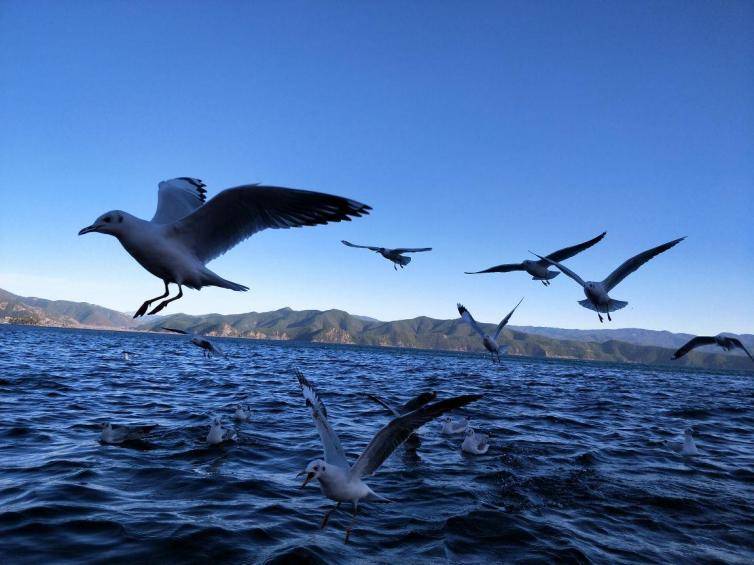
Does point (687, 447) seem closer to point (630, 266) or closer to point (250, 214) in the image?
point (630, 266)

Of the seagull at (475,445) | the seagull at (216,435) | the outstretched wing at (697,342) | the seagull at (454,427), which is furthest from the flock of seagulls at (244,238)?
the outstretched wing at (697,342)

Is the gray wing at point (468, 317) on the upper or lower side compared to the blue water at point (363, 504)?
upper

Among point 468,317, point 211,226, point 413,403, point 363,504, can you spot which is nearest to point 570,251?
point 468,317

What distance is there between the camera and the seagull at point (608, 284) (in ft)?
39.5

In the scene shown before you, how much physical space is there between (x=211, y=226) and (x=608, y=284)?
34.7 feet

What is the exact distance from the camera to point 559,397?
24.5 metres

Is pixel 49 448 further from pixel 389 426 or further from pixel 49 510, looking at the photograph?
pixel 389 426

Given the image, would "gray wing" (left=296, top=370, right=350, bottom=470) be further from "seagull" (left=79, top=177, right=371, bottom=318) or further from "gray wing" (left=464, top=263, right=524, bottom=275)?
"gray wing" (left=464, top=263, right=524, bottom=275)

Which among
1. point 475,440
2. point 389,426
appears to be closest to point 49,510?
point 389,426

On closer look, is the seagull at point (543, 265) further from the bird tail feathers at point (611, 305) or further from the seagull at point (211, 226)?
the seagull at point (211, 226)

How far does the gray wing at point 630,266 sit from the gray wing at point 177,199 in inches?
389

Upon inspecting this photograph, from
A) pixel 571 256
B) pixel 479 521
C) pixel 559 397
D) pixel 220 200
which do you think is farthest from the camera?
pixel 559 397

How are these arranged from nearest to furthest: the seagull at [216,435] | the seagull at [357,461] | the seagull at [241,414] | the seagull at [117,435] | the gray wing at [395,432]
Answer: the gray wing at [395,432] → the seagull at [357,461] → the seagull at [117,435] → the seagull at [216,435] → the seagull at [241,414]

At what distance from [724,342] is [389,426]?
10.7 meters
